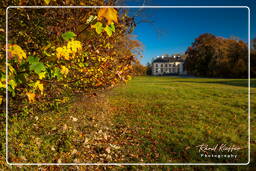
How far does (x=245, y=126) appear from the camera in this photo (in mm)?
6203

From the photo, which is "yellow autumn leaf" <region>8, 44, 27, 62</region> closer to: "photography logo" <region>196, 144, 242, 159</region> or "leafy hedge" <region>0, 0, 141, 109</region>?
"leafy hedge" <region>0, 0, 141, 109</region>

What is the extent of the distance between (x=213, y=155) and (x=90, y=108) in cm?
588

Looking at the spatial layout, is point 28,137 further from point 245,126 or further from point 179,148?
point 245,126

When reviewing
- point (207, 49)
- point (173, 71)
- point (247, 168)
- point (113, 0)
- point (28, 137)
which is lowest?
point (247, 168)

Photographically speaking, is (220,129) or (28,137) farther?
(220,129)

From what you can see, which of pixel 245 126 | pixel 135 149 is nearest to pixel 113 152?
pixel 135 149

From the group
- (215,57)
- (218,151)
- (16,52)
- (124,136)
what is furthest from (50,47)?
(215,57)

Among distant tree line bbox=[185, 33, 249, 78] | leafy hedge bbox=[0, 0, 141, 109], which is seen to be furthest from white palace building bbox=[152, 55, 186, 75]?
leafy hedge bbox=[0, 0, 141, 109]

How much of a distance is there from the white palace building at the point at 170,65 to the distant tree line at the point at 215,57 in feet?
0.71

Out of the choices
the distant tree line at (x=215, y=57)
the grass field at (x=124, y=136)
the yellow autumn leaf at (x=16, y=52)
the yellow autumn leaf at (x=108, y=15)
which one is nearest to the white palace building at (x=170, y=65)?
the distant tree line at (x=215, y=57)

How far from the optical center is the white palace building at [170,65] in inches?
181

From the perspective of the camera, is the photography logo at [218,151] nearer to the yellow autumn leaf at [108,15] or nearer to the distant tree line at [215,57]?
the distant tree line at [215,57]

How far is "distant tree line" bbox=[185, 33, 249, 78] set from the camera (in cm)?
466

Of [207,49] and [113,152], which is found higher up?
[207,49]
